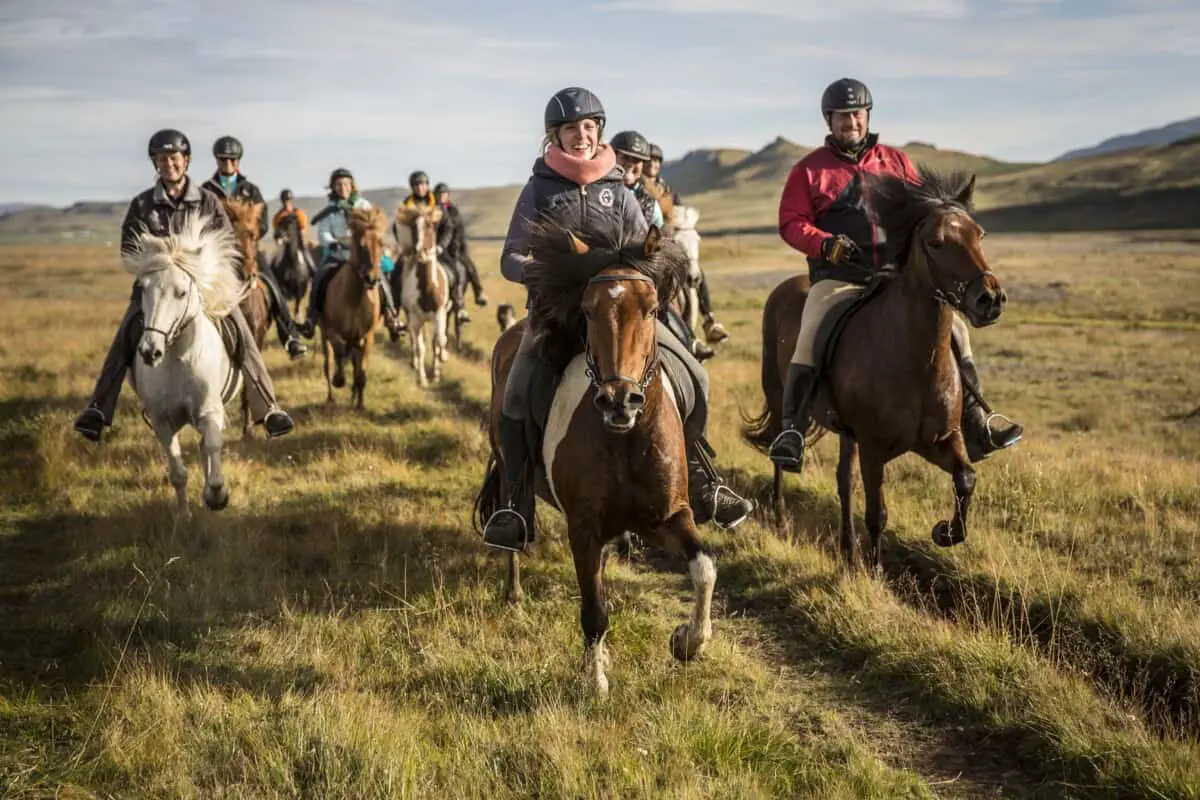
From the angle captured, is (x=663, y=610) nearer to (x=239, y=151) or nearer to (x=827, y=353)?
(x=827, y=353)

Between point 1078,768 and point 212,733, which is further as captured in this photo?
point 212,733

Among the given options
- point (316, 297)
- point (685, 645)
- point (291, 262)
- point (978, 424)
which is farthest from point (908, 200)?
point (291, 262)

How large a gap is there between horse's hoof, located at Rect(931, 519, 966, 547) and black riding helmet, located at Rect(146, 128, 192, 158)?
7.31 meters

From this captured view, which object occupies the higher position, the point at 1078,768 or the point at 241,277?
the point at 241,277

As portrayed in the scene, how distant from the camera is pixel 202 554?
7793mm

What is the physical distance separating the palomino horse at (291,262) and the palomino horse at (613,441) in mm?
15531

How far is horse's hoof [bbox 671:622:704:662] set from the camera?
5012 millimetres

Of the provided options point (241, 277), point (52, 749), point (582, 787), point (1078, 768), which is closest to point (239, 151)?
point (241, 277)

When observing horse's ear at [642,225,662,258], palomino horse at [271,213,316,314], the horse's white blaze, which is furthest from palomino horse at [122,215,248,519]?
palomino horse at [271,213,316,314]

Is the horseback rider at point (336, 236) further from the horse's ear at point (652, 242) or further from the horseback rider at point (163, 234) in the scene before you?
the horse's ear at point (652, 242)

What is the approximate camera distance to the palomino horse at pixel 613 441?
480 cm

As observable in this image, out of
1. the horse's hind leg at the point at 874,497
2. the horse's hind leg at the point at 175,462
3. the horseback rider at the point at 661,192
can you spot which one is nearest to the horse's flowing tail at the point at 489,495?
the horse's hind leg at the point at 874,497

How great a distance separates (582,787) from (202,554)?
A: 4.90m

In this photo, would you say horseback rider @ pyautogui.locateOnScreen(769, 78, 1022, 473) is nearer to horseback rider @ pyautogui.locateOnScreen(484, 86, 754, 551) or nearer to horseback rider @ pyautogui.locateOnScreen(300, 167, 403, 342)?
horseback rider @ pyautogui.locateOnScreen(484, 86, 754, 551)
